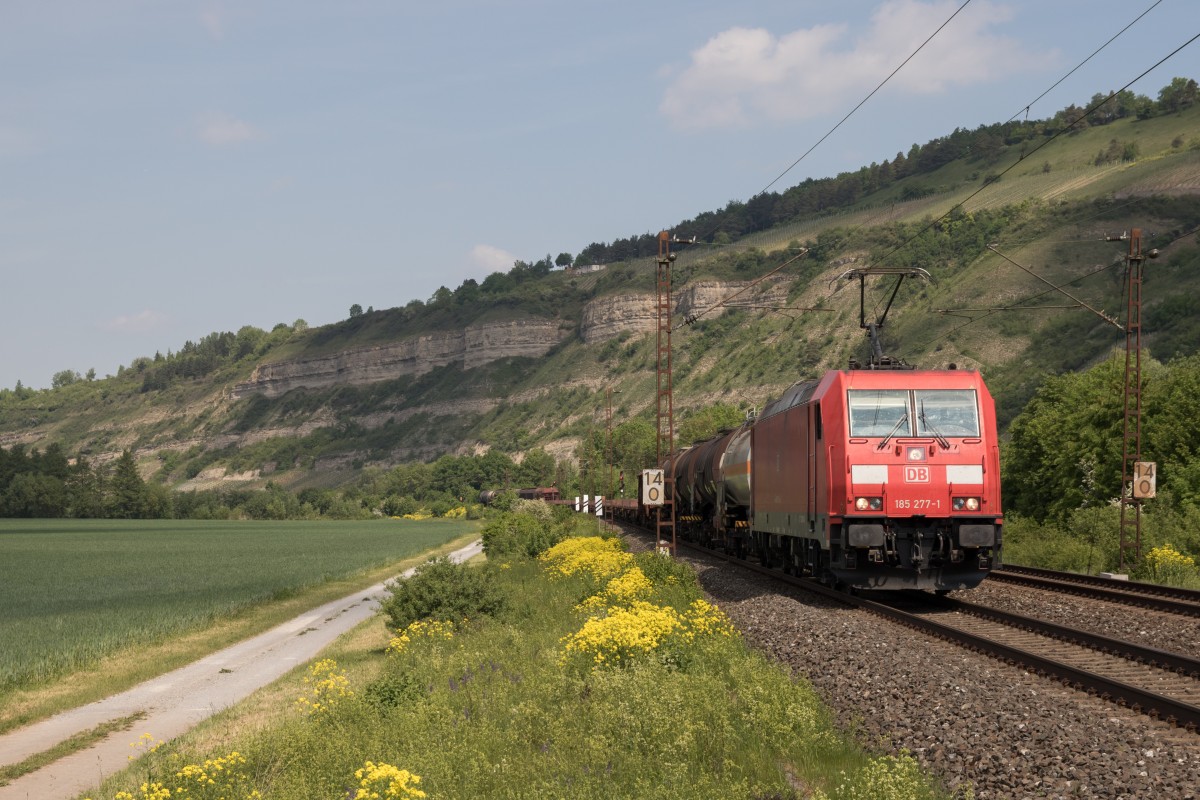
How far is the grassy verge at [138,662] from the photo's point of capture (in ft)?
62.9

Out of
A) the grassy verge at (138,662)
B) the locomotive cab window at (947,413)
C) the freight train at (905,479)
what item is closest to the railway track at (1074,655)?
the freight train at (905,479)

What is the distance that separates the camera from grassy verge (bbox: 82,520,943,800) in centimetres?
981

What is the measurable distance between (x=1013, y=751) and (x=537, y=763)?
159 inches

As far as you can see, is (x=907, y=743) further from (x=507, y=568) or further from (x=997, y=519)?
(x=507, y=568)

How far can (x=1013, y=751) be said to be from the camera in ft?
33.0

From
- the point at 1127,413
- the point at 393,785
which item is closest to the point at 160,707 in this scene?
the point at 393,785

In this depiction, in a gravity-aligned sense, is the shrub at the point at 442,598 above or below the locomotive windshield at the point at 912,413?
below

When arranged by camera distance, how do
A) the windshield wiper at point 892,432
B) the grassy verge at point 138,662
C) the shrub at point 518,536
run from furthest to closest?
the shrub at point 518,536 < the windshield wiper at point 892,432 < the grassy verge at point 138,662

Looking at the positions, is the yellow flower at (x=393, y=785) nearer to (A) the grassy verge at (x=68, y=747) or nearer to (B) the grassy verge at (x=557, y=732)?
(B) the grassy verge at (x=557, y=732)

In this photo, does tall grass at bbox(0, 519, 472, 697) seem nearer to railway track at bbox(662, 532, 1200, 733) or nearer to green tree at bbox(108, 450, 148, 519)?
railway track at bbox(662, 532, 1200, 733)

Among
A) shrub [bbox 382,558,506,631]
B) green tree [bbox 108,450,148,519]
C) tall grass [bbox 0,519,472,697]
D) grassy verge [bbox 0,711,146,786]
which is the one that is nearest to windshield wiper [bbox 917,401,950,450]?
shrub [bbox 382,558,506,631]

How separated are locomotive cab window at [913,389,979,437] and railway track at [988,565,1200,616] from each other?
4.05 meters

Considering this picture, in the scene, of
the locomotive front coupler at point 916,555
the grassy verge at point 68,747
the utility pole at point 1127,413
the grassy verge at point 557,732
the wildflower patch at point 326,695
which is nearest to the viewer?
the grassy verge at point 557,732

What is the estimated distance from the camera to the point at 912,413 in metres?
22.5
